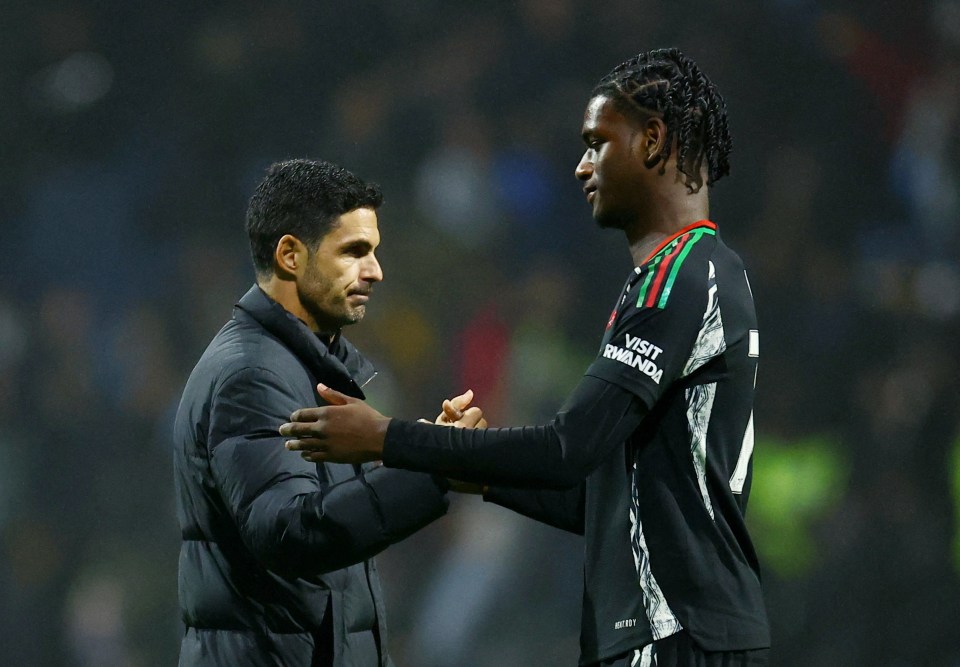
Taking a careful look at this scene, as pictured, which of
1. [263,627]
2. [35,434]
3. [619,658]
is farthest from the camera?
[35,434]

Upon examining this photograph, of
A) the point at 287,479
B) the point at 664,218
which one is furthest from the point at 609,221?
the point at 287,479

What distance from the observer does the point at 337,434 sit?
158 centimetres

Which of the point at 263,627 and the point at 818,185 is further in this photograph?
the point at 818,185

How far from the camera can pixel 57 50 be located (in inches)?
171

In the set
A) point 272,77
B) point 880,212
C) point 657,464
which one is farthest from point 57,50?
point 657,464

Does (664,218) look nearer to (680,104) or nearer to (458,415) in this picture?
(680,104)

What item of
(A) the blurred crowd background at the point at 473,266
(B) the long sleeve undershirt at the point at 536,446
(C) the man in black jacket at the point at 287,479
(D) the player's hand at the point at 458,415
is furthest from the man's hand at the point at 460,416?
(A) the blurred crowd background at the point at 473,266

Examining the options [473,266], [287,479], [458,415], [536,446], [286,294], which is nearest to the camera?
[536,446]

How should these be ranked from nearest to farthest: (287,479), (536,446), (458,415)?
(536,446), (287,479), (458,415)

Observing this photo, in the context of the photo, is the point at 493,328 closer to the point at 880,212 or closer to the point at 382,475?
the point at 880,212

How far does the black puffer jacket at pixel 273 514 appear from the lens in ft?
5.52

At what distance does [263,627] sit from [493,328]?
2.52 metres

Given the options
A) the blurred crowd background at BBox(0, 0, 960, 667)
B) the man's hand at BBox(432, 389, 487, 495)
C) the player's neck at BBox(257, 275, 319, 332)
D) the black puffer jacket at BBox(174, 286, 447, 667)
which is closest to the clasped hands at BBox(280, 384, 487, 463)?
the black puffer jacket at BBox(174, 286, 447, 667)

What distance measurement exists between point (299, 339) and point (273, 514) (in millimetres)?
362
